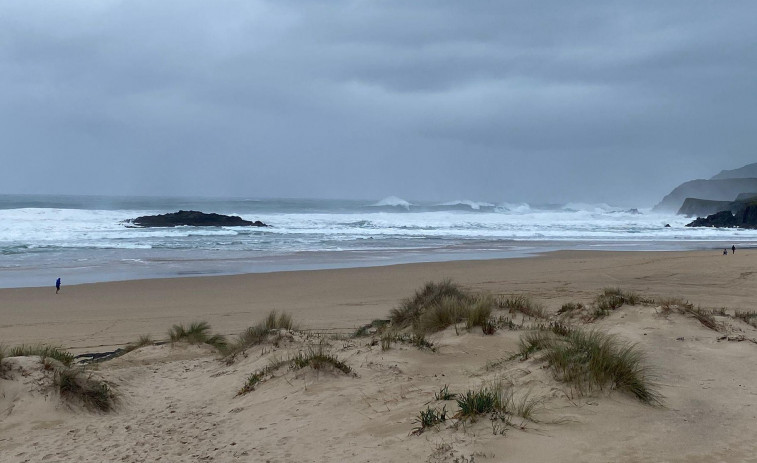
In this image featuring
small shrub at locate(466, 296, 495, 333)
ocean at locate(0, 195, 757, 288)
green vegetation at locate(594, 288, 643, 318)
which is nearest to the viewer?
small shrub at locate(466, 296, 495, 333)

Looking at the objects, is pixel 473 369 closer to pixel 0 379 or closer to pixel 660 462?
pixel 660 462

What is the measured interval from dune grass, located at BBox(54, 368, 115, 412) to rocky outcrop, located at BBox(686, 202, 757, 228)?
54.2m

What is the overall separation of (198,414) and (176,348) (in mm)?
3270

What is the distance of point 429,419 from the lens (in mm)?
3879

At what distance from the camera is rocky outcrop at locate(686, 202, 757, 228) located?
163ft

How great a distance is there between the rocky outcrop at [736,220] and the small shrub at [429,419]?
53825 millimetres

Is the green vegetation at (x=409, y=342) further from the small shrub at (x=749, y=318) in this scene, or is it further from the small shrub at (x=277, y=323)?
the small shrub at (x=749, y=318)

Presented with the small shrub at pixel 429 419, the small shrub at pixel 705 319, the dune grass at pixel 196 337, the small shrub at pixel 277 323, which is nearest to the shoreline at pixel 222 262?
the dune grass at pixel 196 337

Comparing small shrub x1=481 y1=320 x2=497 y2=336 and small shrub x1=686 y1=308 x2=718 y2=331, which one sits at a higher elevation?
small shrub x1=686 y1=308 x2=718 y2=331

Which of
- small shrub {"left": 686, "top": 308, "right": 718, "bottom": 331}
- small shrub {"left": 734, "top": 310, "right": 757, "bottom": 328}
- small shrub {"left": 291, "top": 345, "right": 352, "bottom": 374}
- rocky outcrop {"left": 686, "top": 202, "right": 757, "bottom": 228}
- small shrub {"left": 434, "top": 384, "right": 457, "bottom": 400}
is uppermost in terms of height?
rocky outcrop {"left": 686, "top": 202, "right": 757, "bottom": 228}

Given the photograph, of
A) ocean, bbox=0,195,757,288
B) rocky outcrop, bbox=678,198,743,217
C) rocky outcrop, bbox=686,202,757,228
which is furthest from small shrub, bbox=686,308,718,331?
rocky outcrop, bbox=678,198,743,217

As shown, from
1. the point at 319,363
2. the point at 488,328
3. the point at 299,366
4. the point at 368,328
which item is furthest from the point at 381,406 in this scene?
the point at 368,328

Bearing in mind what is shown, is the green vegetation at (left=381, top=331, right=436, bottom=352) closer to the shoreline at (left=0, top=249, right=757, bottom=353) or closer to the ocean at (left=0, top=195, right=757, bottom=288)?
the shoreline at (left=0, top=249, right=757, bottom=353)

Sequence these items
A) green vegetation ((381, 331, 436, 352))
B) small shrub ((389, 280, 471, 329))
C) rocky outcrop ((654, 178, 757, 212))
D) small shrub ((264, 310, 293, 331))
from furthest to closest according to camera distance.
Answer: rocky outcrop ((654, 178, 757, 212))
small shrub ((389, 280, 471, 329))
small shrub ((264, 310, 293, 331))
green vegetation ((381, 331, 436, 352))
